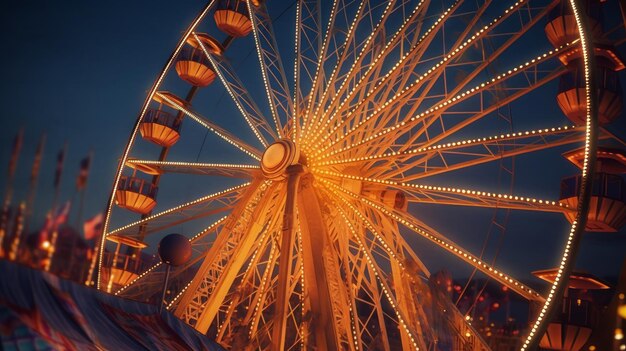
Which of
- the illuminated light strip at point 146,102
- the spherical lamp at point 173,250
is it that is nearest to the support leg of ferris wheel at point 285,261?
the spherical lamp at point 173,250

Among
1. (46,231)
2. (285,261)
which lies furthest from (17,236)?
(285,261)

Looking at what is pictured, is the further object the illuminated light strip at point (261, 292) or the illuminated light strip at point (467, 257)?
the illuminated light strip at point (261, 292)

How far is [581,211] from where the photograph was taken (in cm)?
844

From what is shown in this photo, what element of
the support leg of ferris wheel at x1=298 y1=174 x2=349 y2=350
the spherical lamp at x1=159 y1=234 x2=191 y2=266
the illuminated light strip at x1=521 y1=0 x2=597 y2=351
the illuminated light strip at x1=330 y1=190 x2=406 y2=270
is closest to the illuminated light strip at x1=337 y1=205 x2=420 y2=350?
the illuminated light strip at x1=330 y1=190 x2=406 y2=270

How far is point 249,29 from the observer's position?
52.2 feet

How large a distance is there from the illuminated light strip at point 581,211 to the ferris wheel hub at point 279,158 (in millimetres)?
5095

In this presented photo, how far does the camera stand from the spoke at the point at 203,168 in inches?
501

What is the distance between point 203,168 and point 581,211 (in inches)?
297

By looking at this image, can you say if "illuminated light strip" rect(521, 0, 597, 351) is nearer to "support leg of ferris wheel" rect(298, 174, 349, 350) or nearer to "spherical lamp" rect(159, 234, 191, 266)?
"support leg of ferris wheel" rect(298, 174, 349, 350)

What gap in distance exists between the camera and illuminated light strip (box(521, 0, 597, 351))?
26.7 feet

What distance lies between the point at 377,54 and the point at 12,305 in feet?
27.3

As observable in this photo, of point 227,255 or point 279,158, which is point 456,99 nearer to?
point 279,158

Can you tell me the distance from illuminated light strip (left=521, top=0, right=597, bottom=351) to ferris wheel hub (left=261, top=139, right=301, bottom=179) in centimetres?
509

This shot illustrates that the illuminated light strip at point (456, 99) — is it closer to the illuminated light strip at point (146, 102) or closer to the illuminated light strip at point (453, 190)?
the illuminated light strip at point (453, 190)
